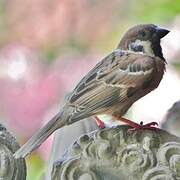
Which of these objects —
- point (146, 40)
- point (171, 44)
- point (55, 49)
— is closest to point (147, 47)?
point (146, 40)

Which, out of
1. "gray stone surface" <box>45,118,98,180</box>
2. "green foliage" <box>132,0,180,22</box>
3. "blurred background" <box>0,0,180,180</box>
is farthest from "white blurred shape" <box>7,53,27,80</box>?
"green foliage" <box>132,0,180,22</box>

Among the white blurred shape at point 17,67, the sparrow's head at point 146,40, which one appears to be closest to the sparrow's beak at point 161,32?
the sparrow's head at point 146,40

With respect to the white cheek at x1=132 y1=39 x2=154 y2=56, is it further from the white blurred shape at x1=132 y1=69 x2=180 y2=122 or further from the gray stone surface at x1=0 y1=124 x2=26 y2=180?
the gray stone surface at x1=0 y1=124 x2=26 y2=180

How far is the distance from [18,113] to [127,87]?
0.30 meters

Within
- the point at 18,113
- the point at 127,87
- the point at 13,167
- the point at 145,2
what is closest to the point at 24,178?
the point at 13,167

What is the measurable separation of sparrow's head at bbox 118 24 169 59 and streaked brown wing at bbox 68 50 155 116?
2 cm

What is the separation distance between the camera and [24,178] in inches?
50.1

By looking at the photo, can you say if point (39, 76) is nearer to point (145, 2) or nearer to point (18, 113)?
point (18, 113)

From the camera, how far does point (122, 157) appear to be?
3.83 ft

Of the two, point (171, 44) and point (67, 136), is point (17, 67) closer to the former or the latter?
point (67, 136)

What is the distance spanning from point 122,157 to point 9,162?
0.23m

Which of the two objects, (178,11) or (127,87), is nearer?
(127,87)

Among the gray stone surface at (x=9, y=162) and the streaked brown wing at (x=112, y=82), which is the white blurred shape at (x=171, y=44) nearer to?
the streaked brown wing at (x=112, y=82)

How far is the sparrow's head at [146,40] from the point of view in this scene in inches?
48.3
